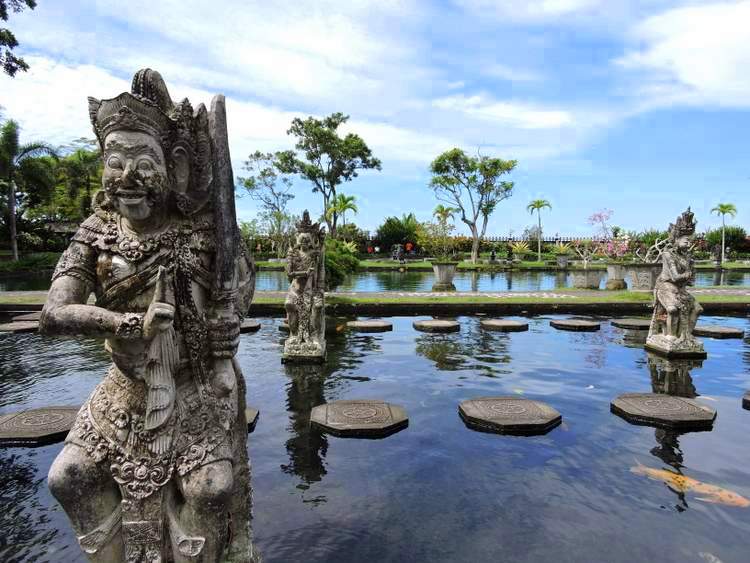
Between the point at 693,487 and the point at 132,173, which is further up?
the point at 132,173

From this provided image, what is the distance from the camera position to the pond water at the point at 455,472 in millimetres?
3510

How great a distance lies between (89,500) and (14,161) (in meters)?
38.2

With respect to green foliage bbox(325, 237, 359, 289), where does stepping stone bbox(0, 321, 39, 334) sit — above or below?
below

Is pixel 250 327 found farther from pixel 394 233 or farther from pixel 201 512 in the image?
pixel 394 233

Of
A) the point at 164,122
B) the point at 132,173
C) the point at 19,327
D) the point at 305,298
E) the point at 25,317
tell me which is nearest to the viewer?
the point at 132,173

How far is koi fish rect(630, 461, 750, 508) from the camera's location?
408 centimetres

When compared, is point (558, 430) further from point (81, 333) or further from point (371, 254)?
point (371, 254)

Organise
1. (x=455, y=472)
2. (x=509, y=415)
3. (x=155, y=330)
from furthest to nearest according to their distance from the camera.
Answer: (x=509, y=415), (x=455, y=472), (x=155, y=330)

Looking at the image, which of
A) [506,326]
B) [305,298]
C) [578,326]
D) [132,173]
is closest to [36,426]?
[305,298]

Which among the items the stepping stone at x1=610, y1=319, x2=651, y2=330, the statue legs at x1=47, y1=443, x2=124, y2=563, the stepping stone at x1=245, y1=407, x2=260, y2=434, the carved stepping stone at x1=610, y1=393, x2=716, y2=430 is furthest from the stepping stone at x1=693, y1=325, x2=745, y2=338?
the statue legs at x1=47, y1=443, x2=124, y2=563

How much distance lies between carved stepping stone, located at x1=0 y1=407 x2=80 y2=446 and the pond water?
0.13 m

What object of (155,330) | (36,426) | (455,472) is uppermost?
(155,330)

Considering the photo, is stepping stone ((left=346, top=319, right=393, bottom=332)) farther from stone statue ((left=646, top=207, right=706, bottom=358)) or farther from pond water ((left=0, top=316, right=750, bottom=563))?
stone statue ((left=646, top=207, right=706, bottom=358))

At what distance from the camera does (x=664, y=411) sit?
5.81 meters
